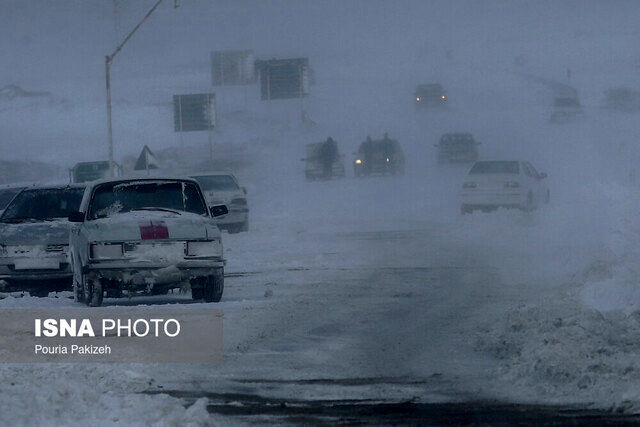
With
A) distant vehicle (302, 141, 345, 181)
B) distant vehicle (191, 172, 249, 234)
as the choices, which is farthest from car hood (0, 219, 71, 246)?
distant vehicle (302, 141, 345, 181)

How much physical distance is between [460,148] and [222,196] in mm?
37564

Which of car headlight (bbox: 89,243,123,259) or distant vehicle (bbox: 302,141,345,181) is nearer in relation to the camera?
car headlight (bbox: 89,243,123,259)

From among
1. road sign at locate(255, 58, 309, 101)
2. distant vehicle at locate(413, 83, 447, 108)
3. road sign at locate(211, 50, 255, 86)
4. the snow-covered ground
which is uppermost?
road sign at locate(211, 50, 255, 86)

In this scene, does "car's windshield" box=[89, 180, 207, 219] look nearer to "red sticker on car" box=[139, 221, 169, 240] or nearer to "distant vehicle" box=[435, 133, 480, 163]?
"red sticker on car" box=[139, 221, 169, 240]

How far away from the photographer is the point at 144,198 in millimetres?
14820

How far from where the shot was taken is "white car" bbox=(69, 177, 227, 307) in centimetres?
1389

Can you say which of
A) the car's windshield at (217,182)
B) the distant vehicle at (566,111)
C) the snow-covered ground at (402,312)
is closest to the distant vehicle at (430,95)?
the distant vehicle at (566,111)

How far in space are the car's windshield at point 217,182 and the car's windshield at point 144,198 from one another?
15214 mm

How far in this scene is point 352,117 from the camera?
111 metres

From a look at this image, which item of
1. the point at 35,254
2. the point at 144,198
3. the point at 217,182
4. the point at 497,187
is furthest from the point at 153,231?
the point at 497,187

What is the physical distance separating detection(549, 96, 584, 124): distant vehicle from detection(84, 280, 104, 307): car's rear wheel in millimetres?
79006

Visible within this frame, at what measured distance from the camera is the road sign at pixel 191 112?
90625 millimetres

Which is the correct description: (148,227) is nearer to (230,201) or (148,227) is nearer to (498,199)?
(230,201)

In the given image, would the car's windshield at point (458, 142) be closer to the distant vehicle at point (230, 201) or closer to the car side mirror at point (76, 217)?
the distant vehicle at point (230, 201)
